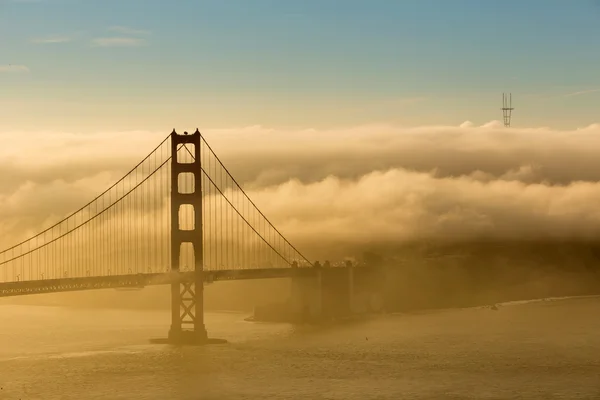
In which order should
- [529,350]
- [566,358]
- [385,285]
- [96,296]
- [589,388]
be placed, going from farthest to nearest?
[96,296]
[385,285]
[529,350]
[566,358]
[589,388]

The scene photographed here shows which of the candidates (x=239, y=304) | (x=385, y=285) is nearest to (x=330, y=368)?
(x=385, y=285)

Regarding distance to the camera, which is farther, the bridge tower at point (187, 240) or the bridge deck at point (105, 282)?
the bridge tower at point (187, 240)

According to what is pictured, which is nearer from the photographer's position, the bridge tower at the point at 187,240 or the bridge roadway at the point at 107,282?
the bridge roadway at the point at 107,282

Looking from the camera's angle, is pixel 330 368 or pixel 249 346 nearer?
pixel 330 368

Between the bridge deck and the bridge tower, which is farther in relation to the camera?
the bridge tower

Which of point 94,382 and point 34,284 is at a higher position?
point 34,284

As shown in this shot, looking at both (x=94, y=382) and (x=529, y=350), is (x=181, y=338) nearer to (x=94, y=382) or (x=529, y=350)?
(x=94, y=382)

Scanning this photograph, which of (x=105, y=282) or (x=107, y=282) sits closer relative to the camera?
(x=105, y=282)

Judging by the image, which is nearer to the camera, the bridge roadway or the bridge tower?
the bridge roadway
